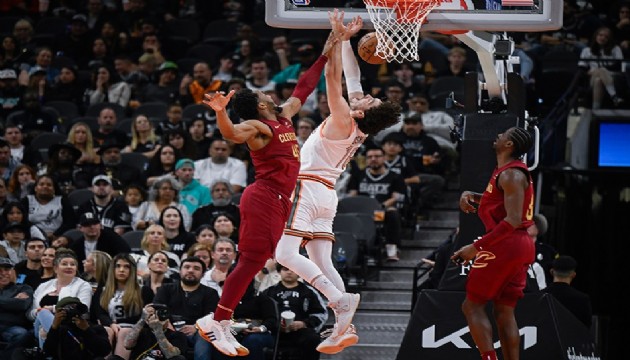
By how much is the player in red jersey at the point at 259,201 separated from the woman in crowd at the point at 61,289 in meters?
3.73

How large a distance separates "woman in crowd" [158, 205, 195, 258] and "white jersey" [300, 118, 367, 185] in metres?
4.55

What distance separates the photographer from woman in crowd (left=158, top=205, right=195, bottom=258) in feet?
45.8

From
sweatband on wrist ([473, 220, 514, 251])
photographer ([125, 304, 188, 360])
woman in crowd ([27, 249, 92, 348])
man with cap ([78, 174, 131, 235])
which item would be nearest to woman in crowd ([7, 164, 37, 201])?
man with cap ([78, 174, 131, 235])

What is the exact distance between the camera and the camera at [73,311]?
1202 centimetres

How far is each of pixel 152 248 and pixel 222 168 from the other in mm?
2128

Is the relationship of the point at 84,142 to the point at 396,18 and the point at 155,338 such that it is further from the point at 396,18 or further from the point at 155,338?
the point at 396,18

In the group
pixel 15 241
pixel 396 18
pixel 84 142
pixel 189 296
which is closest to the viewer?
pixel 396 18

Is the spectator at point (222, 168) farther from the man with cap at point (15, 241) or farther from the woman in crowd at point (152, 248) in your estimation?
the man with cap at point (15, 241)

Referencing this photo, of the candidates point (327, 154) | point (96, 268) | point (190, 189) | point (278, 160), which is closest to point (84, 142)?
point (190, 189)

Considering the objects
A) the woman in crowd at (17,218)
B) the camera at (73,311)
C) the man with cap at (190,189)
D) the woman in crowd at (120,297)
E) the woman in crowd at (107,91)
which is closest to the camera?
the camera at (73,311)

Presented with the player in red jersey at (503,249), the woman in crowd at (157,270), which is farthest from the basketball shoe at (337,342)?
the woman in crowd at (157,270)

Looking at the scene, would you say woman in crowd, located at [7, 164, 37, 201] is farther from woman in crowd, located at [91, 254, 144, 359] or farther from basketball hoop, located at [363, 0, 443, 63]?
basketball hoop, located at [363, 0, 443, 63]

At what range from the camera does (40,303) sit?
1276cm

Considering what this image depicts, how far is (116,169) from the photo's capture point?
52.0ft
